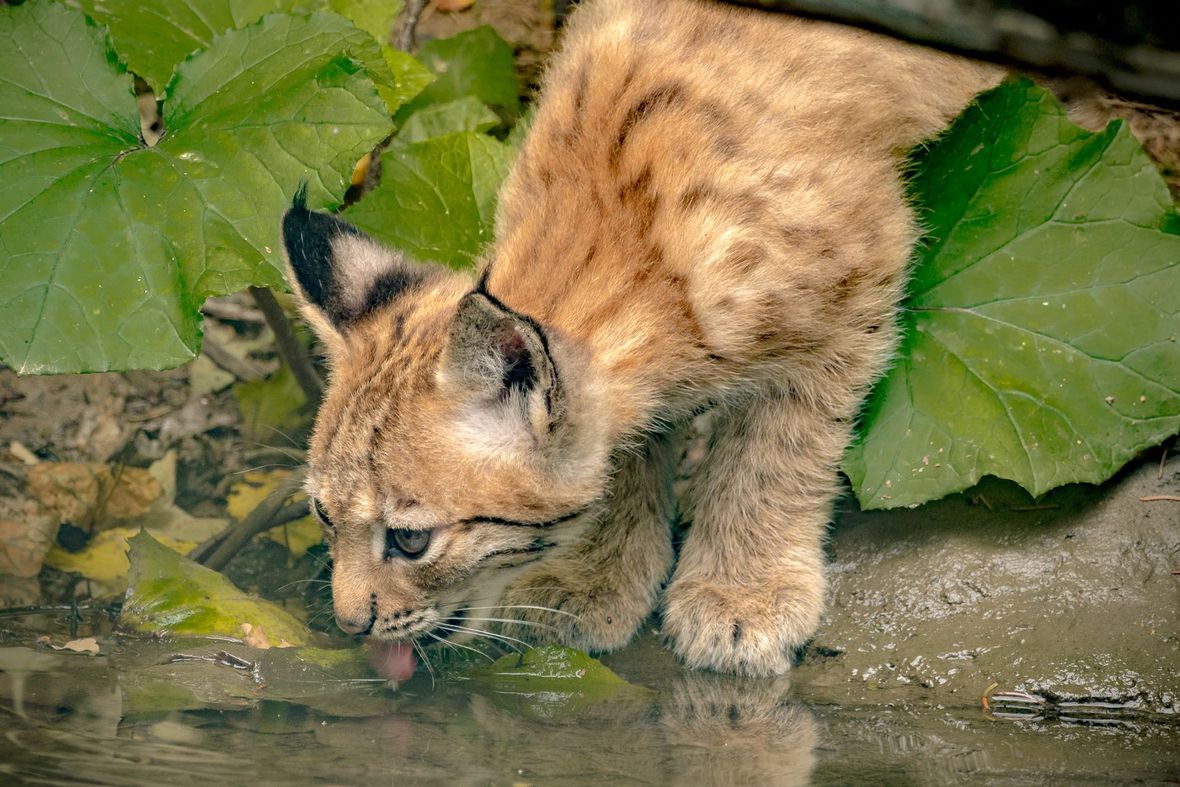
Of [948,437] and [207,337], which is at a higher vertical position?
[948,437]

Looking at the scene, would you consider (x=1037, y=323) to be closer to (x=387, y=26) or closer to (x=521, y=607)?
(x=521, y=607)

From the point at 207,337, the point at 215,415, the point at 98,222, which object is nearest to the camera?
the point at 98,222

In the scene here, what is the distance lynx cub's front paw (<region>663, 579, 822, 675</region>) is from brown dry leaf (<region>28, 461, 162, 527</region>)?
220 cm

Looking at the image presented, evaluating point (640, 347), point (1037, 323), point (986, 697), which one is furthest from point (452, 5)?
point (986, 697)

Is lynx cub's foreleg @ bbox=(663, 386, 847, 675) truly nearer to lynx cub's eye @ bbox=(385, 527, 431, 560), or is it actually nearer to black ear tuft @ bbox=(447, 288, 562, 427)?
lynx cub's eye @ bbox=(385, 527, 431, 560)

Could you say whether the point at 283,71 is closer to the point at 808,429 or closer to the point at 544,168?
the point at 544,168

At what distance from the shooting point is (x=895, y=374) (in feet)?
13.3

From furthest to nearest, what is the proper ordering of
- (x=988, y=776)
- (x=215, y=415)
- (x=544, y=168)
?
(x=215, y=415), (x=544, y=168), (x=988, y=776)

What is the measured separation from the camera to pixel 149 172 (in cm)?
383

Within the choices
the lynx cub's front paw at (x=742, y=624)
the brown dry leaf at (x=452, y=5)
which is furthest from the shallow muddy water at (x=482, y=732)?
the brown dry leaf at (x=452, y=5)

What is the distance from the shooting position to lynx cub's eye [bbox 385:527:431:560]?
350 cm

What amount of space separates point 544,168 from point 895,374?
4.59ft

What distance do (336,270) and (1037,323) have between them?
90.7 inches

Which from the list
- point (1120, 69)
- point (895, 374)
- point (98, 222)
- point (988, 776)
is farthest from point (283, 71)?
point (988, 776)
